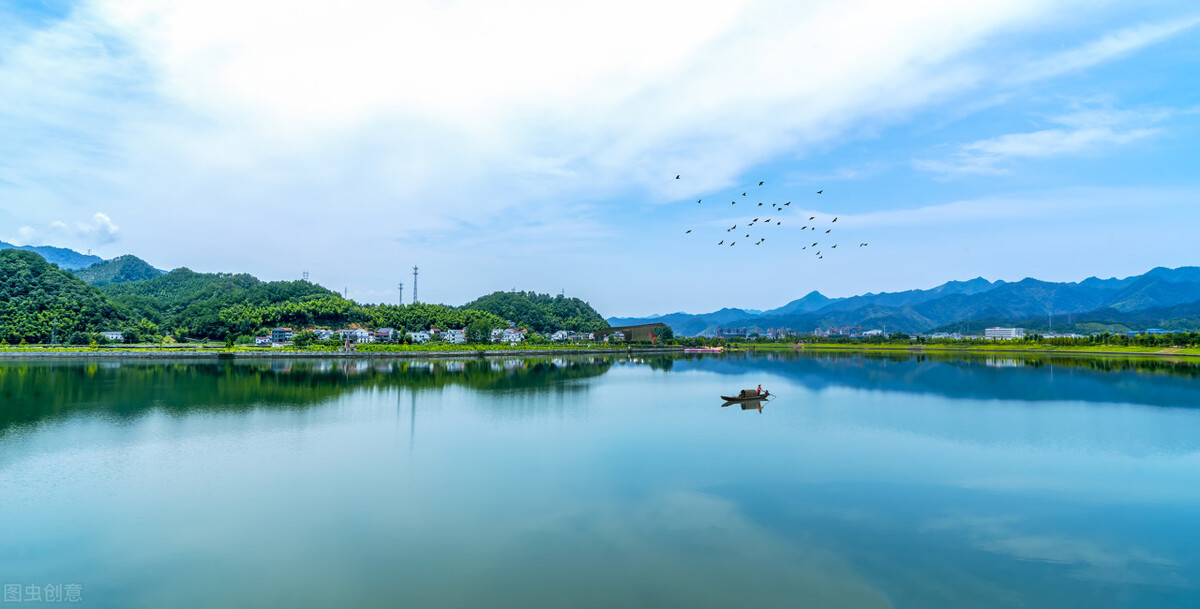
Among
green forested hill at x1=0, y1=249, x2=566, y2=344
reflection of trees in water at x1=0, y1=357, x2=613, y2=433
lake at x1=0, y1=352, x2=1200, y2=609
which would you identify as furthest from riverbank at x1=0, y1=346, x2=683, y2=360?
lake at x1=0, y1=352, x2=1200, y2=609

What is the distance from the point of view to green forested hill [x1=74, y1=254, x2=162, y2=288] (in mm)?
120875

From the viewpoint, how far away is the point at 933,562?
6.55m

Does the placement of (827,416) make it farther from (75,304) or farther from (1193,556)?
(75,304)

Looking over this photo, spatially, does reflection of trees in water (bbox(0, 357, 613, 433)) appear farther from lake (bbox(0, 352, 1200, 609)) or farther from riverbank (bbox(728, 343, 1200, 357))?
riverbank (bbox(728, 343, 1200, 357))

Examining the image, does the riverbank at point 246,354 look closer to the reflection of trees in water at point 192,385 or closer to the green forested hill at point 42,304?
the reflection of trees in water at point 192,385

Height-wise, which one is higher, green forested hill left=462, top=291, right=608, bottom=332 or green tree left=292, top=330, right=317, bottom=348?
green forested hill left=462, top=291, right=608, bottom=332

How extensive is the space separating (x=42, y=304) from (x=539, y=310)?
65.6 m

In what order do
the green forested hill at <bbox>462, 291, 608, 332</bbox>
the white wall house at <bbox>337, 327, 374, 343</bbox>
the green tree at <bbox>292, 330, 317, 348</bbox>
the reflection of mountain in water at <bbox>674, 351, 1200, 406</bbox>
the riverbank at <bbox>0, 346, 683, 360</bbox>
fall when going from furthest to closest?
the green forested hill at <bbox>462, 291, 608, 332</bbox>, the white wall house at <bbox>337, 327, 374, 343</bbox>, the green tree at <bbox>292, 330, 317, 348</bbox>, the riverbank at <bbox>0, 346, 683, 360</bbox>, the reflection of mountain in water at <bbox>674, 351, 1200, 406</bbox>

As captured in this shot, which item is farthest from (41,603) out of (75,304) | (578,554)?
(75,304)

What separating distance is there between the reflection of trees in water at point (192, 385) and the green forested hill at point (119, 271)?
365ft

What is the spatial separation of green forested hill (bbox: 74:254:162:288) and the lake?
135 meters

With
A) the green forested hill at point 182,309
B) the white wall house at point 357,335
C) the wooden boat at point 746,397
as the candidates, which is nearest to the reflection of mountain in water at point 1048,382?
the wooden boat at point 746,397

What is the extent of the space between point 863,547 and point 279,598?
6.72m

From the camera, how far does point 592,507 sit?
848cm
